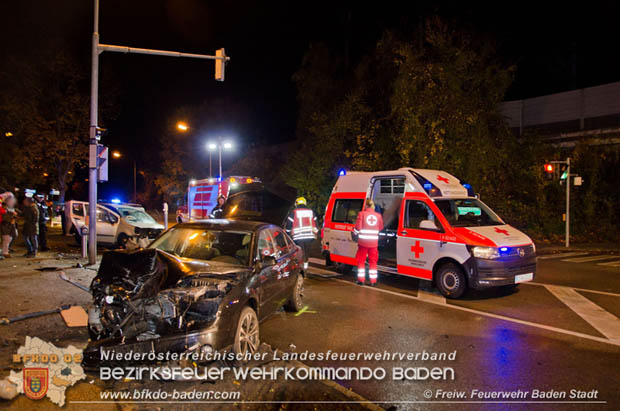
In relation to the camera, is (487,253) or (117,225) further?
(117,225)

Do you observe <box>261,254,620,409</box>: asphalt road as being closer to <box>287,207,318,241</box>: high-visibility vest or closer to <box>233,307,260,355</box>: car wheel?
<box>233,307,260,355</box>: car wheel

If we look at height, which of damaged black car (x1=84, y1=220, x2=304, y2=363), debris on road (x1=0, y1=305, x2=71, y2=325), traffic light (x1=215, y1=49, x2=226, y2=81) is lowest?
debris on road (x1=0, y1=305, x2=71, y2=325)

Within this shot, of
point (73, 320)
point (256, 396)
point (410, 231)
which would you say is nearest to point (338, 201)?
point (410, 231)

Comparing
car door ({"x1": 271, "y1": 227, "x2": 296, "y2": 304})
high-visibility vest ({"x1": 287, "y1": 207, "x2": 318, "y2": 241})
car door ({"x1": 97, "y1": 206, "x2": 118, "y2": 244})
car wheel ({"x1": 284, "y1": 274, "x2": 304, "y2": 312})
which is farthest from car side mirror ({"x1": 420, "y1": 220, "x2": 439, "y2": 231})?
car door ({"x1": 97, "y1": 206, "x2": 118, "y2": 244})

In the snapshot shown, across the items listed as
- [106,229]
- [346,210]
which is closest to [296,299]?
[346,210]

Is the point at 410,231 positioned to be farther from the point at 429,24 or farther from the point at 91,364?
the point at 429,24

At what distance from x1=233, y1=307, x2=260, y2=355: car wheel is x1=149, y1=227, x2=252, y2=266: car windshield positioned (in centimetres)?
94

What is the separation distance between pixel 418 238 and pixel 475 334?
2.96 metres

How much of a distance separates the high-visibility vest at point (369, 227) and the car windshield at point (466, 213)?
4.23 ft

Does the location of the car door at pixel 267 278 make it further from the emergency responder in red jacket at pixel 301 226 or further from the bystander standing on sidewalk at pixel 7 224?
the bystander standing on sidewalk at pixel 7 224

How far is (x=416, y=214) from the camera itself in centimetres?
928

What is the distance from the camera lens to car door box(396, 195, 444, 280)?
8555 mm

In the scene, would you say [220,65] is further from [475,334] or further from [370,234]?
[475,334]

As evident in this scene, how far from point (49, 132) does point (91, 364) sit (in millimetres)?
35725
